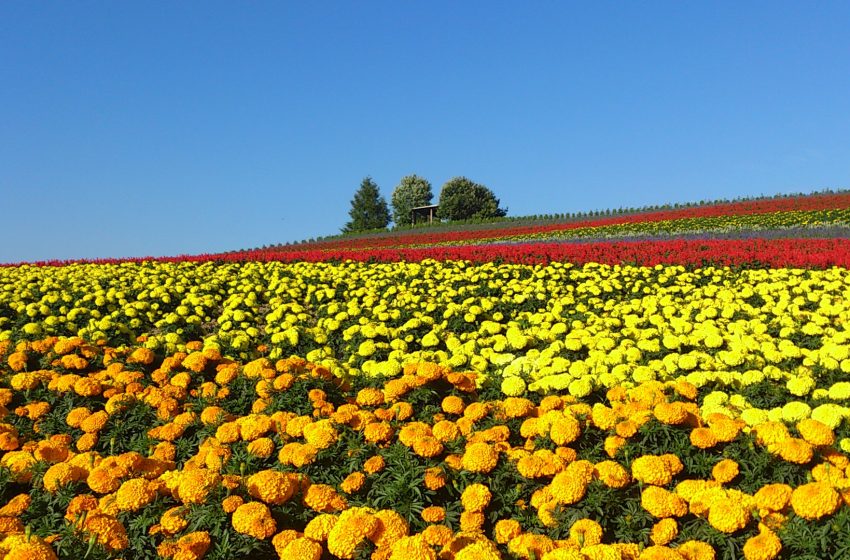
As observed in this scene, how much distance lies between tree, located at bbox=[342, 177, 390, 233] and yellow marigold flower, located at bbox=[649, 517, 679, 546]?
5926cm

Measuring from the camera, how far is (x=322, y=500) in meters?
3.04

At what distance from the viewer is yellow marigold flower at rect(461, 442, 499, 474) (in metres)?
3.24

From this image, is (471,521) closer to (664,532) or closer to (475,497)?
(475,497)

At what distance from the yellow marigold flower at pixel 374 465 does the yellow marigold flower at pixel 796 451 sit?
6.63 feet

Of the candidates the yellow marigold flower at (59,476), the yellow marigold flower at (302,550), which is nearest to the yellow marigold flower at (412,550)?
the yellow marigold flower at (302,550)

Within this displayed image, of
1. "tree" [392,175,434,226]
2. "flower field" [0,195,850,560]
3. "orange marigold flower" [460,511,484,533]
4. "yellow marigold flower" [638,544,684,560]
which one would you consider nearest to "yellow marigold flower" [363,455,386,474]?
"flower field" [0,195,850,560]

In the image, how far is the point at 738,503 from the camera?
2.76m

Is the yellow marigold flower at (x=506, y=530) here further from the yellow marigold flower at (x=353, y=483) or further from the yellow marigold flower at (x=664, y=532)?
Answer: the yellow marigold flower at (x=353, y=483)

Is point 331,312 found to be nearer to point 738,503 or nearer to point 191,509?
point 191,509

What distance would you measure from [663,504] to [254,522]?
179cm

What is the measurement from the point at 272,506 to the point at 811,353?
4.48 metres

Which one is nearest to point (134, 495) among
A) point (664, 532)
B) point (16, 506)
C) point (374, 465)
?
point (16, 506)

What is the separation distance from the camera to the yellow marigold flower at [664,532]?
9.17 ft

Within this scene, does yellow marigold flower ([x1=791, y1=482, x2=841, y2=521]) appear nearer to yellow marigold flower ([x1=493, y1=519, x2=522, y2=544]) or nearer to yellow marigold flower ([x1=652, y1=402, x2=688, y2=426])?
yellow marigold flower ([x1=652, y1=402, x2=688, y2=426])
